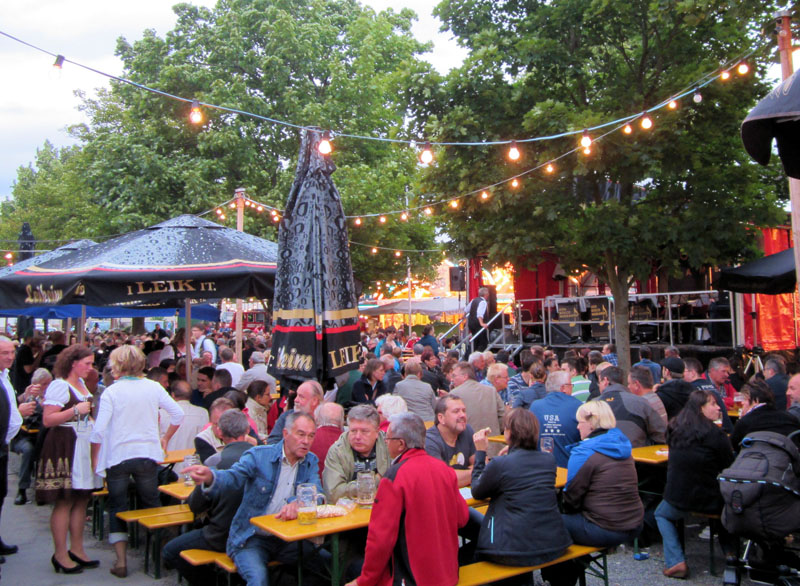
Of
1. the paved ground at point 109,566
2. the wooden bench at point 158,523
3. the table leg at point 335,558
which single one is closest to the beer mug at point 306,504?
the table leg at point 335,558

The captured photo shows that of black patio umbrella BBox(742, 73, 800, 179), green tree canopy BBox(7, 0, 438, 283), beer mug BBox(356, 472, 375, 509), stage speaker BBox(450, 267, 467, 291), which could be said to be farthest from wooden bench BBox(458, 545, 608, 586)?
stage speaker BBox(450, 267, 467, 291)

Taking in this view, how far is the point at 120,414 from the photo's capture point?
5410 mm

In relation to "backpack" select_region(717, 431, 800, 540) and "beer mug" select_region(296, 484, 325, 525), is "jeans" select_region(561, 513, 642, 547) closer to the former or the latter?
"backpack" select_region(717, 431, 800, 540)

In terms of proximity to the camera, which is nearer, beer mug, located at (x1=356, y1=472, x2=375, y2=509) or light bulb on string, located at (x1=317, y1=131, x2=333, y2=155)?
beer mug, located at (x1=356, y1=472, x2=375, y2=509)

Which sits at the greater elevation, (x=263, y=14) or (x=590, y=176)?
(x=263, y=14)

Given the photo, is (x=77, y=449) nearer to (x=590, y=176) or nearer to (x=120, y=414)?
(x=120, y=414)

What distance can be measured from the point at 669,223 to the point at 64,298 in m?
9.72

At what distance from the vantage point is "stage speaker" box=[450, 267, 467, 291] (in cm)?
2353

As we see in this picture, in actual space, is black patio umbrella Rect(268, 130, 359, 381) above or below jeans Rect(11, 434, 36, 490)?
above

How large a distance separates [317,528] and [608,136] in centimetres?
963

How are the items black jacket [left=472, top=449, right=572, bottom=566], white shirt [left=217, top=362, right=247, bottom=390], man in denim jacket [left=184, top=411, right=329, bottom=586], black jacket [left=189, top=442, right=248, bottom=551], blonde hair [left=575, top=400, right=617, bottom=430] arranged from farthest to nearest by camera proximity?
white shirt [left=217, top=362, right=247, bottom=390], blonde hair [left=575, top=400, right=617, bottom=430], black jacket [left=189, top=442, right=248, bottom=551], man in denim jacket [left=184, top=411, right=329, bottom=586], black jacket [left=472, top=449, right=572, bottom=566]

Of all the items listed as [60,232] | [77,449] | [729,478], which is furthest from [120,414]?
[60,232]

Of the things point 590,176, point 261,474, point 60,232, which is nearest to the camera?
point 261,474

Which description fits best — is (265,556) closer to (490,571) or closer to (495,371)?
(490,571)
